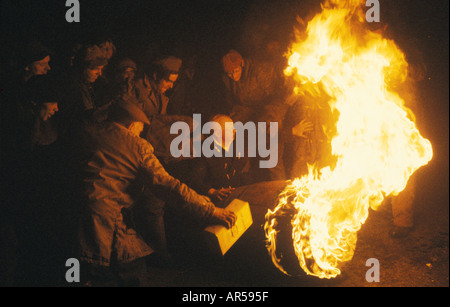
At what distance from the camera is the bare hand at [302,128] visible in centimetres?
668

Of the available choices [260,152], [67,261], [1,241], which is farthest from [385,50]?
[1,241]

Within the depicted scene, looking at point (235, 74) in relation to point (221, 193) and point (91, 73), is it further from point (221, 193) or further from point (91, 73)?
point (221, 193)

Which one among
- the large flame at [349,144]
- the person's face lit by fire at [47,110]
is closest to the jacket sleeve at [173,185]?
the large flame at [349,144]

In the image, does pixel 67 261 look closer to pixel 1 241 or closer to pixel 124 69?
pixel 1 241

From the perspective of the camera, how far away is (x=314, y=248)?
13.6 ft

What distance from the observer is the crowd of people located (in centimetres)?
411

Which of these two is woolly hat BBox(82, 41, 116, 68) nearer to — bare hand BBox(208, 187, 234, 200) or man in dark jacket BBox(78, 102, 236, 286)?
man in dark jacket BBox(78, 102, 236, 286)

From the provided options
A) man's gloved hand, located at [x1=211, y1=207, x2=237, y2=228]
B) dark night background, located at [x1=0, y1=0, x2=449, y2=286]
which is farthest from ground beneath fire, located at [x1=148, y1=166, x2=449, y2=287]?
dark night background, located at [x1=0, y1=0, x2=449, y2=286]

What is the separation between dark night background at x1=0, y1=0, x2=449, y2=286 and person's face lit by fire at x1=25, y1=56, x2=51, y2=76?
87.1 inches

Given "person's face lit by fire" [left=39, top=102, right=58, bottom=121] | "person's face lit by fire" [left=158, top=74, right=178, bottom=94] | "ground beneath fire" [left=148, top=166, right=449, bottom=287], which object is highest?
"person's face lit by fire" [left=158, top=74, right=178, bottom=94]

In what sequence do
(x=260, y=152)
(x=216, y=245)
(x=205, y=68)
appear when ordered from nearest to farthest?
(x=216, y=245)
(x=260, y=152)
(x=205, y=68)

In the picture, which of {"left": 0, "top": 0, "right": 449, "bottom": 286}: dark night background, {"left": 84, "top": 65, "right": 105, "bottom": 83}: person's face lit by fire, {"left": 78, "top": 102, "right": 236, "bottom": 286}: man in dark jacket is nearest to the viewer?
{"left": 78, "top": 102, "right": 236, "bottom": 286}: man in dark jacket

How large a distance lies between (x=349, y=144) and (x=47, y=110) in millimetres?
4011
